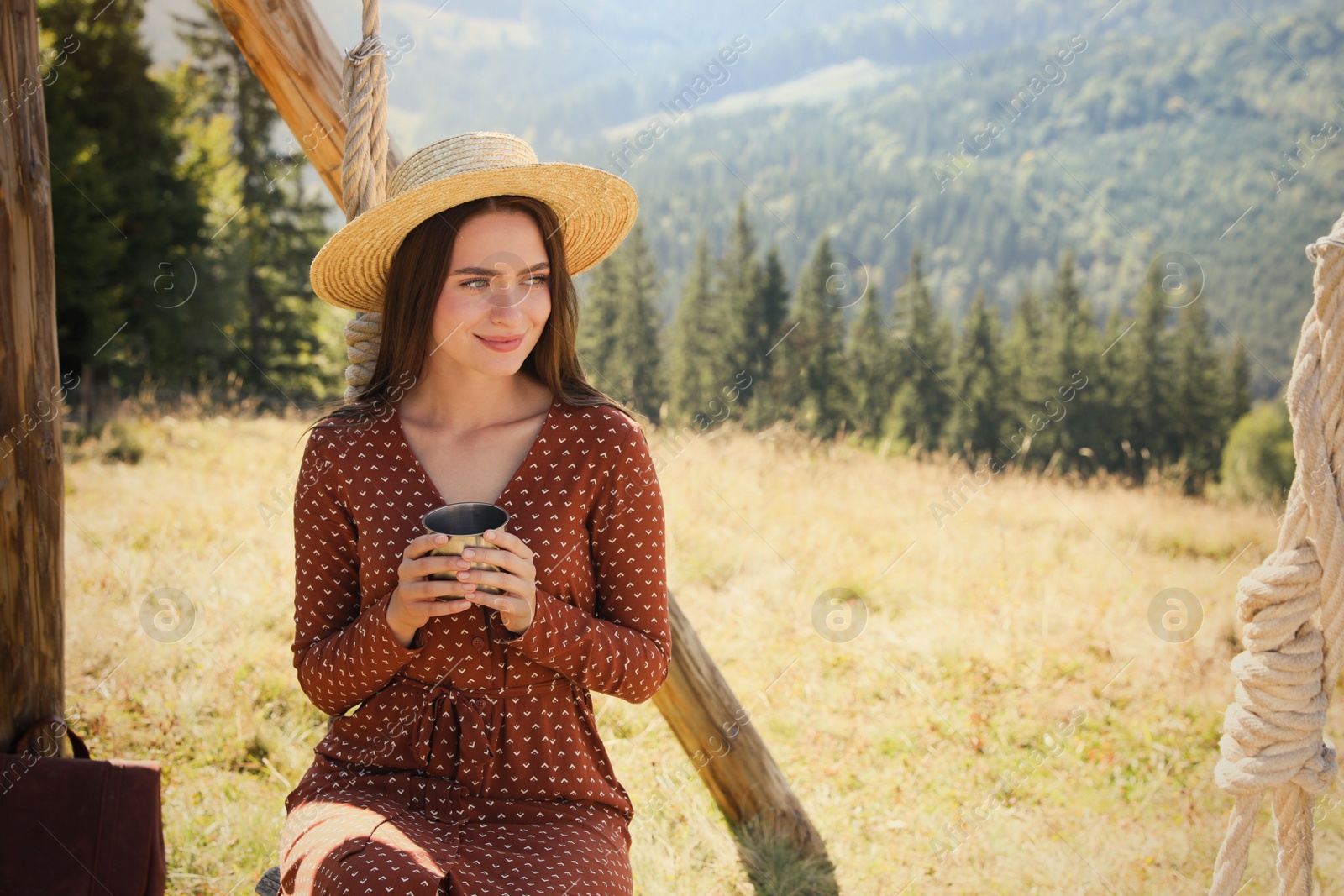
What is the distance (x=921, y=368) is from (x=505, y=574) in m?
45.7

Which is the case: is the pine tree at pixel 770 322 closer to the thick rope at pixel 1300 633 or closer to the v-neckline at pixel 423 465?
the v-neckline at pixel 423 465

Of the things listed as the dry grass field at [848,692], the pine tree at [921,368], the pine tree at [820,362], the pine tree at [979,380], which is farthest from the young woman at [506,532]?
the pine tree at [979,380]

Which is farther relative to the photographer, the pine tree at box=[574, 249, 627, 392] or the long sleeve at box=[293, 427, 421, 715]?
the pine tree at box=[574, 249, 627, 392]

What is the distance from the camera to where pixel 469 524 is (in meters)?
1.93

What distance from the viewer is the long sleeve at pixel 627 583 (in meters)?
2.08

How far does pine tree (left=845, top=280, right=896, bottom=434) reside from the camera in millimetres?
42156

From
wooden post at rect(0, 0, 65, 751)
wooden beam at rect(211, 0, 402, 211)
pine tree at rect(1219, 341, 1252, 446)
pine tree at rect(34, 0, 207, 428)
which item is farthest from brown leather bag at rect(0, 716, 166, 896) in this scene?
pine tree at rect(1219, 341, 1252, 446)

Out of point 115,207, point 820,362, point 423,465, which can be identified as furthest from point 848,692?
point 820,362

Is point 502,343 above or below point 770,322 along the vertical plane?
below

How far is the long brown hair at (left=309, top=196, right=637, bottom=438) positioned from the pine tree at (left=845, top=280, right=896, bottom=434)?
39880 millimetres

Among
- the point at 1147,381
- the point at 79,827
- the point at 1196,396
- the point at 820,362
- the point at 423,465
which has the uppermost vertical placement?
the point at 423,465

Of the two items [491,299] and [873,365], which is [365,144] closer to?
[491,299]

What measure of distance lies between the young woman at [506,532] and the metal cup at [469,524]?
6.2 inches

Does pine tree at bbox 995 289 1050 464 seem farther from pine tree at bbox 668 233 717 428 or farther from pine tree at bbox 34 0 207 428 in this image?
pine tree at bbox 34 0 207 428
